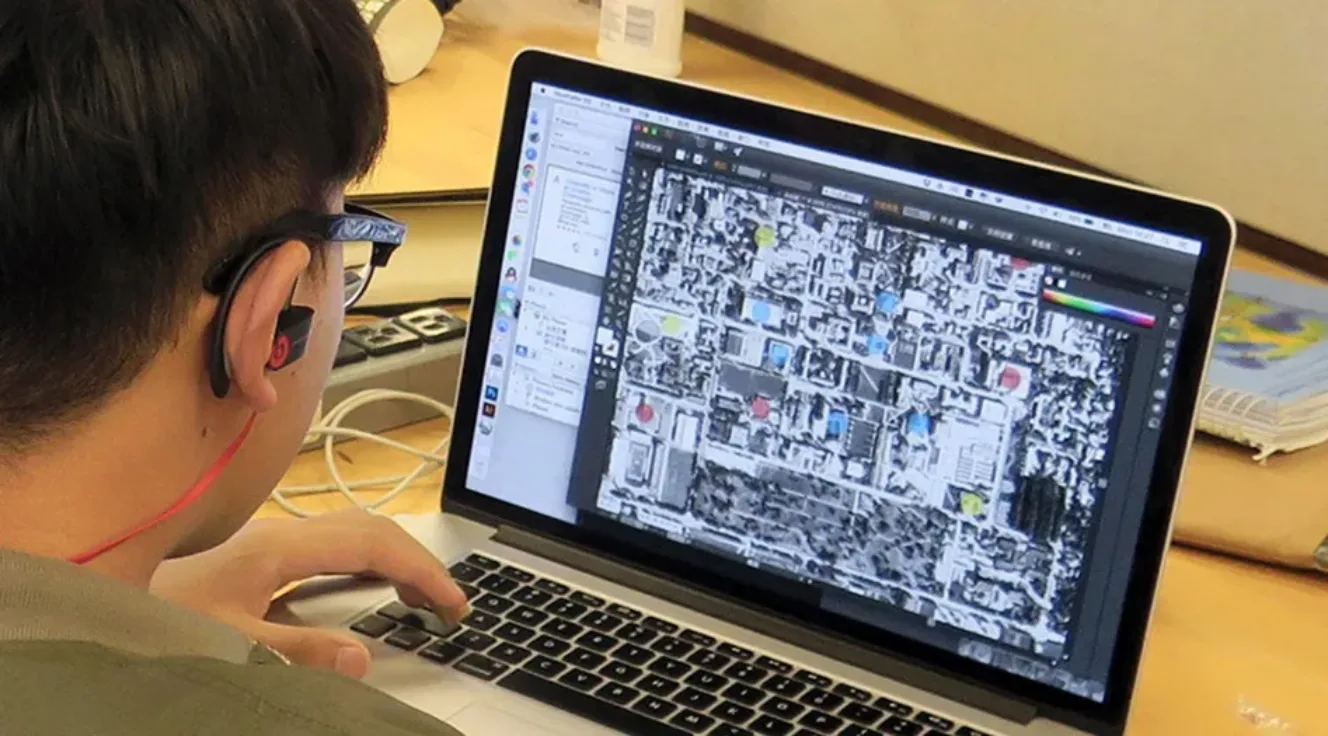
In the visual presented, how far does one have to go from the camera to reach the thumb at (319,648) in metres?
0.82

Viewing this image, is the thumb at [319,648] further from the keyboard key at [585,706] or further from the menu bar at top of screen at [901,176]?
the menu bar at top of screen at [901,176]

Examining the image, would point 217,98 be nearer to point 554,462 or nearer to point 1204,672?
point 554,462

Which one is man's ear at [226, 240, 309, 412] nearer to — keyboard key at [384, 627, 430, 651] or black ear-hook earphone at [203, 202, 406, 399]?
black ear-hook earphone at [203, 202, 406, 399]

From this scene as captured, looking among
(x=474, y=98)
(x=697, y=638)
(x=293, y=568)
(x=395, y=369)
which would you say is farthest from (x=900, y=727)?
(x=474, y=98)

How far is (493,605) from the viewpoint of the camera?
35.9 inches

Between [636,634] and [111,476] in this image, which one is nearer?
→ [111,476]

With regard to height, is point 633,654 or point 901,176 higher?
point 901,176

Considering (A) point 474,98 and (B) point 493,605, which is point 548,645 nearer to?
(B) point 493,605

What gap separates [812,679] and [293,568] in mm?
300

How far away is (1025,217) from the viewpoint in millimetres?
833

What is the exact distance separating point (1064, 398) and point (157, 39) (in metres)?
0.48

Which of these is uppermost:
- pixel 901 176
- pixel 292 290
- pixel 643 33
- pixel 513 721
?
pixel 643 33

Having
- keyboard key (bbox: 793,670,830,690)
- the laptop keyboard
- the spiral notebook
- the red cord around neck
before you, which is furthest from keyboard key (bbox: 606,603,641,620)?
the spiral notebook

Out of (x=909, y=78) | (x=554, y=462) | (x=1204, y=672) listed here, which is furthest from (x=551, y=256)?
(x=909, y=78)
